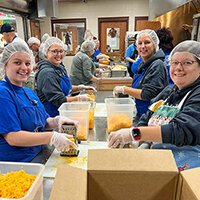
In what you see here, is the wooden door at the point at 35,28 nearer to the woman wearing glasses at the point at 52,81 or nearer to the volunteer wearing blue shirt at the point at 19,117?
the woman wearing glasses at the point at 52,81

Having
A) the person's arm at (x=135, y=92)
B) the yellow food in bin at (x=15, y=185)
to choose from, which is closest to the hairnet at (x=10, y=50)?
the yellow food in bin at (x=15, y=185)

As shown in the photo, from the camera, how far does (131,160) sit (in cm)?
59

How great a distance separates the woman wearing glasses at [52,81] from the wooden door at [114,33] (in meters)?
4.93

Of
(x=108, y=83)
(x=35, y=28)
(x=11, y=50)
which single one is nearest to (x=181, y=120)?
(x=11, y=50)

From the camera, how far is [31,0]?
16.4ft

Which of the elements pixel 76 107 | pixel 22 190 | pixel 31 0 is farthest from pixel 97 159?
pixel 31 0

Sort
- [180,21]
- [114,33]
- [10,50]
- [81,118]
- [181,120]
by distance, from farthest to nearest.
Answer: [114,33] < [180,21] < [81,118] < [10,50] < [181,120]

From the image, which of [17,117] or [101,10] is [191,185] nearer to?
[17,117]

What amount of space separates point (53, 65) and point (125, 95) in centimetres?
75

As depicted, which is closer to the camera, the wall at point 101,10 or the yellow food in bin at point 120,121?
the yellow food in bin at point 120,121

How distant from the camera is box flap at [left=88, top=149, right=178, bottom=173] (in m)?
0.57

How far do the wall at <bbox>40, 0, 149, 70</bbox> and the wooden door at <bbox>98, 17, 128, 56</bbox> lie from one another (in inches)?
5.8

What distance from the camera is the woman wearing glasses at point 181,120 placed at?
0.95 meters

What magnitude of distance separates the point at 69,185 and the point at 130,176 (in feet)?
0.57
